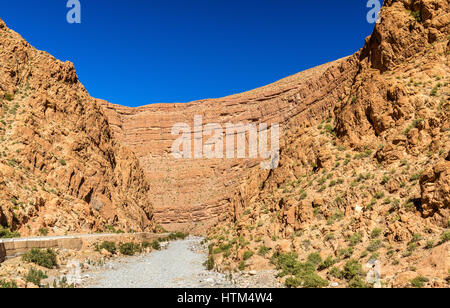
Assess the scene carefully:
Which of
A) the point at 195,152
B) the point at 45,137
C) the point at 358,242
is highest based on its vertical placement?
the point at 195,152

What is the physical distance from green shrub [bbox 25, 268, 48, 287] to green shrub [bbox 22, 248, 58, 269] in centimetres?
135

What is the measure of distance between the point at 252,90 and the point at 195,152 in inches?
1096

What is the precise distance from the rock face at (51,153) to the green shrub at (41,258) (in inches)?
205

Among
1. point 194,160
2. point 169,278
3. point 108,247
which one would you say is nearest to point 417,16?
point 169,278

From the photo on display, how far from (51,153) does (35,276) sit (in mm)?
19226

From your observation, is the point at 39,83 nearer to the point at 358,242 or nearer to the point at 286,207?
the point at 286,207

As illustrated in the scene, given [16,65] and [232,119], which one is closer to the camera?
[16,65]

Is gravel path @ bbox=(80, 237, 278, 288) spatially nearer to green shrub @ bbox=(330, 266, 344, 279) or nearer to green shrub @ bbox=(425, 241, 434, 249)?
green shrub @ bbox=(330, 266, 344, 279)

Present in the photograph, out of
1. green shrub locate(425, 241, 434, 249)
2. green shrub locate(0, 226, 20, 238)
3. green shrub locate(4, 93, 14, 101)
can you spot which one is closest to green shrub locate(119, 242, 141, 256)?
green shrub locate(0, 226, 20, 238)

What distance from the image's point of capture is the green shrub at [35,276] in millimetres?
12430

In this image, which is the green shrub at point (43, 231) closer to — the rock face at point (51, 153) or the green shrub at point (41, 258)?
the rock face at point (51, 153)
